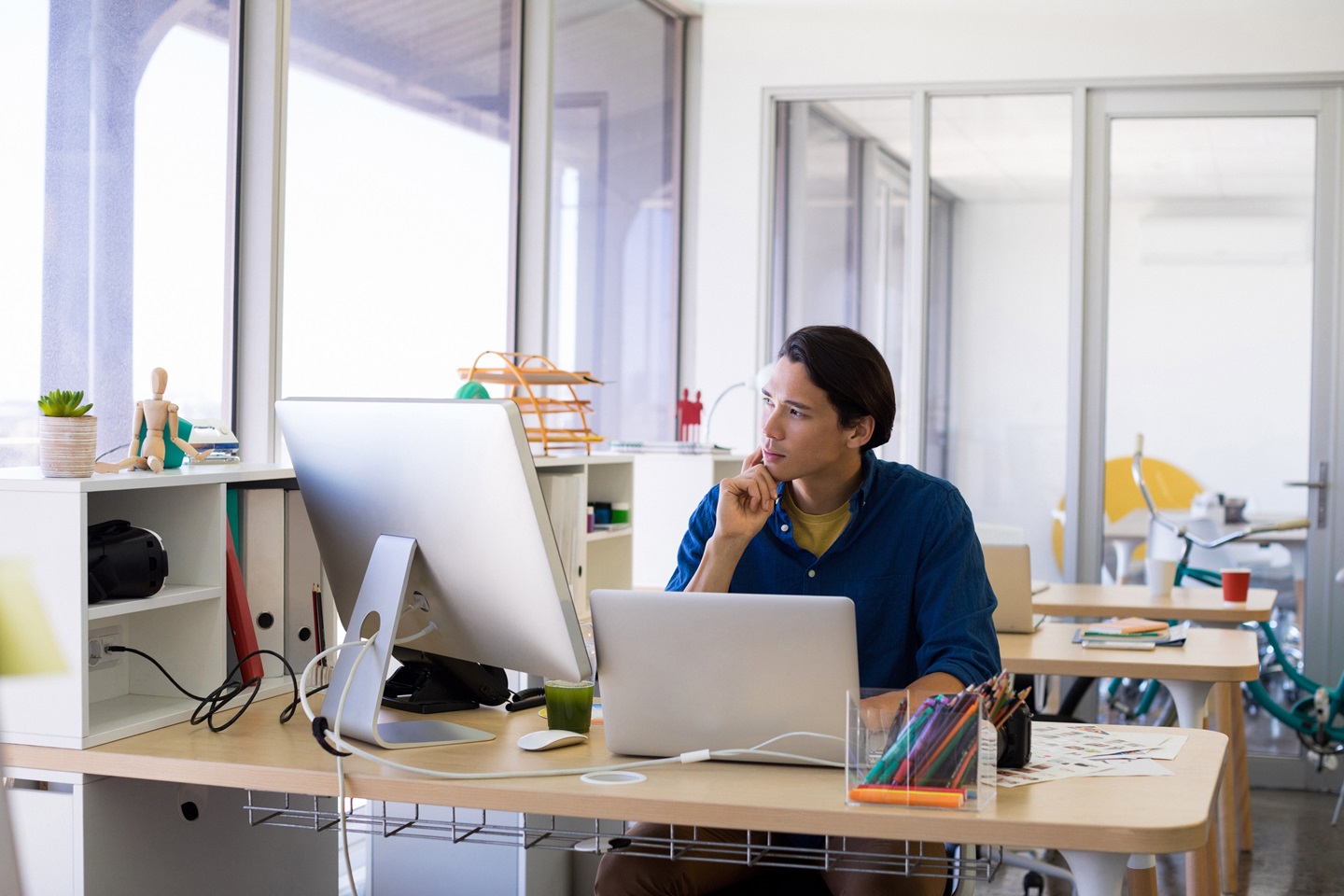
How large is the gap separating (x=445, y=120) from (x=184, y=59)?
1.08 meters

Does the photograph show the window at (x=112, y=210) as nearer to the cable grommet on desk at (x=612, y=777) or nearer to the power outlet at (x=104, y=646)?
the power outlet at (x=104, y=646)

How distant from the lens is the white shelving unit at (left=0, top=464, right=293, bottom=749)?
5.75 ft

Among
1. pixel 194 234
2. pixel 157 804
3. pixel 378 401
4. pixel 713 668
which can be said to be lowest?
pixel 157 804

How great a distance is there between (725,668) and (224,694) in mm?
886

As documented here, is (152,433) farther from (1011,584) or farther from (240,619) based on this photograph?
(1011,584)

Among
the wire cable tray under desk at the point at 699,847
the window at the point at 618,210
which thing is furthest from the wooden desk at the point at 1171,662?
the window at the point at 618,210

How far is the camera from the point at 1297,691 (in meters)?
4.54

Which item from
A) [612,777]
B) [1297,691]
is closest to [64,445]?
[612,777]

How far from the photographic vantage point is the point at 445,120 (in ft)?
11.8

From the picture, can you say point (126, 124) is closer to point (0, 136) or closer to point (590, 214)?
point (0, 136)

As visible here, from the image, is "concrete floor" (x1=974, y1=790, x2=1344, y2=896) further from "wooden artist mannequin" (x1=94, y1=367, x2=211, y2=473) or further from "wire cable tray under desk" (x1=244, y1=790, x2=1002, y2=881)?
"wooden artist mannequin" (x1=94, y1=367, x2=211, y2=473)

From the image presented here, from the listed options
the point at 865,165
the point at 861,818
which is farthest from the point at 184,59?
the point at 865,165

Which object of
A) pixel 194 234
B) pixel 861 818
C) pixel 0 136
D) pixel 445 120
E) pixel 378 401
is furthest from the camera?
pixel 445 120

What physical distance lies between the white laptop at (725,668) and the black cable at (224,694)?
0.59m
